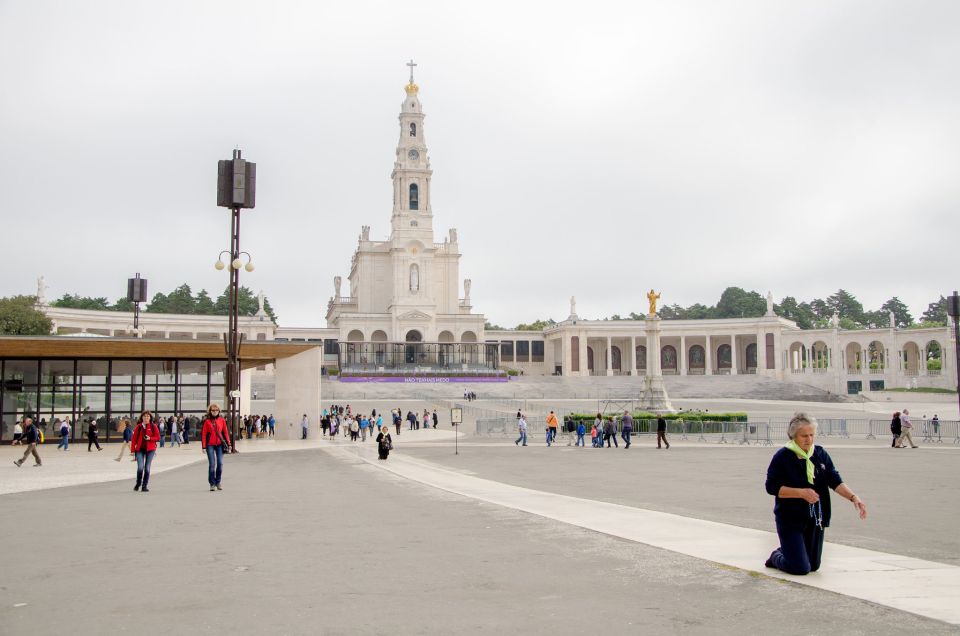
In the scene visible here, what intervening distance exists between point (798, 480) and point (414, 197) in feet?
344

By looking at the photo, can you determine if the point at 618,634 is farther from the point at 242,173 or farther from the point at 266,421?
the point at 266,421

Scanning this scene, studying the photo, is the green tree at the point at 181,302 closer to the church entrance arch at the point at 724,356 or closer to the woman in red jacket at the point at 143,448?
the church entrance arch at the point at 724,356

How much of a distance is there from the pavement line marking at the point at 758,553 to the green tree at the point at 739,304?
140 metres

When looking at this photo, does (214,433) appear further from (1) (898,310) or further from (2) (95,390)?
(1) (898,310)

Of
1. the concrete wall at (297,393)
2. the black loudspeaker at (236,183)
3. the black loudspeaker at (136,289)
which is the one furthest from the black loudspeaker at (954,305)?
the black loudspeaker at (136,289)

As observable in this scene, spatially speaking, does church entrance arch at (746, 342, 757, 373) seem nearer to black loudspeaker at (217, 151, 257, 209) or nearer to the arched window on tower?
the arched window on tower

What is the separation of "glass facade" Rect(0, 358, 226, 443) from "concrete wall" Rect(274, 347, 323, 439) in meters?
3.02

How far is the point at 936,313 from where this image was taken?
14700 centimetres

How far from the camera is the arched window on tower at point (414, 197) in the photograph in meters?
110

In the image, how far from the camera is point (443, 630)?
5.86 m

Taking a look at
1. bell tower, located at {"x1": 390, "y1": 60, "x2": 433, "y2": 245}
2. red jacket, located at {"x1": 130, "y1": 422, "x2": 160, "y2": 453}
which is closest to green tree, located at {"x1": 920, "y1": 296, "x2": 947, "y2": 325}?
bell tower, located at {"x1": 390, "y1": 60, "x2": 433, "y2": 245}

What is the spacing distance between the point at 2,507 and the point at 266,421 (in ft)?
99.3

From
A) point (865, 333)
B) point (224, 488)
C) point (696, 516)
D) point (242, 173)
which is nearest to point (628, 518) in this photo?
A: point (696, 516)

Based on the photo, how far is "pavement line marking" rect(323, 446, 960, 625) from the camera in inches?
264
